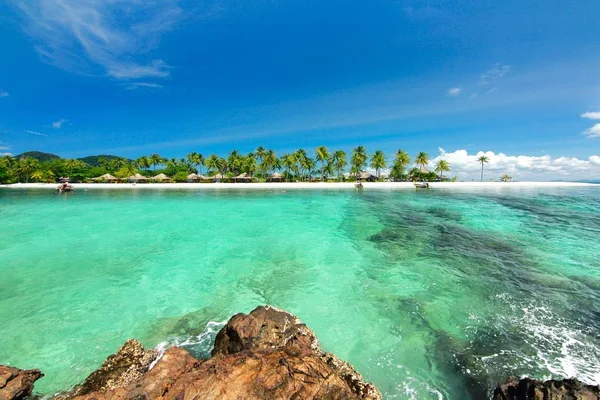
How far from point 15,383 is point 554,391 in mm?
7574

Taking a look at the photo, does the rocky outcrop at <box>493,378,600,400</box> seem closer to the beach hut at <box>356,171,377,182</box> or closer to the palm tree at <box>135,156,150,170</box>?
the beach hut at <box>356,171,377,182</box>

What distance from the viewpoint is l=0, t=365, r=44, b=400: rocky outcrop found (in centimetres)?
378

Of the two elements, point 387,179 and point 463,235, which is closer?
point 463,235

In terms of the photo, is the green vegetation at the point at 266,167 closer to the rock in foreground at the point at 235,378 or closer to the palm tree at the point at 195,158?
the palm tree at the point at 195,158

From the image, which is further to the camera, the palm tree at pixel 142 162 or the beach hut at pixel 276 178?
the palm tree at pixel 142 162

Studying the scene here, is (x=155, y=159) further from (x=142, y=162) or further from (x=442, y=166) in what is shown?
(x=442, y=166)

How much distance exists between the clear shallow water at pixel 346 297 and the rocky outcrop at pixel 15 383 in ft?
1.70

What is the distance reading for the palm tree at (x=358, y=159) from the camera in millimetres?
82125

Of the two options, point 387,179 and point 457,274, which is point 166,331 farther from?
point 387,179

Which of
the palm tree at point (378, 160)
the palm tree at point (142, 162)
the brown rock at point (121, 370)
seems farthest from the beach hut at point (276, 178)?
the brown rock at point (121, 370)

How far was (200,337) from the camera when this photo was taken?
5.89m

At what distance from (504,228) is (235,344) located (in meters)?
19.1

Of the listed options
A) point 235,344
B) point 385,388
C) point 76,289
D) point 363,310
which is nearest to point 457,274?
point 363,310

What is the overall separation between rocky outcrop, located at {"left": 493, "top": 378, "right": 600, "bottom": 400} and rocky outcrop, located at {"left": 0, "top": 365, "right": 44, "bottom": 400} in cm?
717
